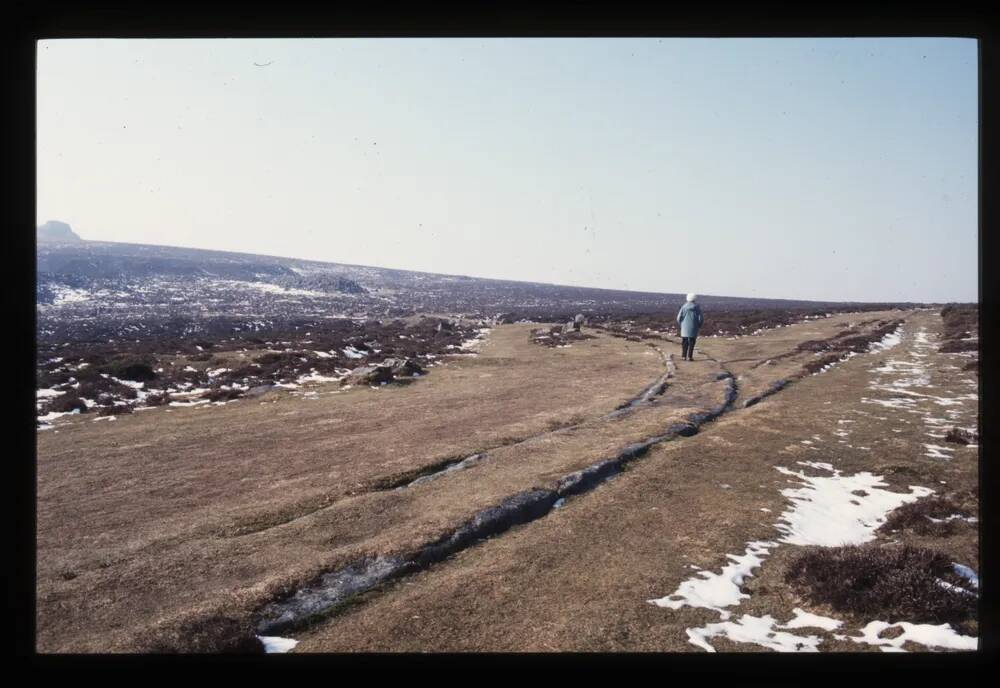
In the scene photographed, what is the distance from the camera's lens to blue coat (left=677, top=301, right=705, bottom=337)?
80.0 feet

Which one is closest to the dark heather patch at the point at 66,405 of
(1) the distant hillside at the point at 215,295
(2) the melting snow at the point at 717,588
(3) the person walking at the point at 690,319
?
(2) the melting snow at the point at 717,588

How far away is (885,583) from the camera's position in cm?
556

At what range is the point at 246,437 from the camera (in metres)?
13.8

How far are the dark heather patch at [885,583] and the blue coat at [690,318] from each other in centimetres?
1886

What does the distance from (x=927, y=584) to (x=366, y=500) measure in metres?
7.36

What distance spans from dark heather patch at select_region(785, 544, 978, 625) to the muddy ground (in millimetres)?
184

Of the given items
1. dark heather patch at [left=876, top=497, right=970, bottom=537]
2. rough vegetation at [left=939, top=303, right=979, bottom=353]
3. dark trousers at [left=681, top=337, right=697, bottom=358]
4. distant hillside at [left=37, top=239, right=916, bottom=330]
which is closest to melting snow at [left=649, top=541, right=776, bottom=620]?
dark heather patch at [left=876, top=497, right=970, bottom=537]

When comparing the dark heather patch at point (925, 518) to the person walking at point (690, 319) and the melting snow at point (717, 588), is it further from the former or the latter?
the person walking at point (690, 319)

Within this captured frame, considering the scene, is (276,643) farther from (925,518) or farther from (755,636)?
(925,518)

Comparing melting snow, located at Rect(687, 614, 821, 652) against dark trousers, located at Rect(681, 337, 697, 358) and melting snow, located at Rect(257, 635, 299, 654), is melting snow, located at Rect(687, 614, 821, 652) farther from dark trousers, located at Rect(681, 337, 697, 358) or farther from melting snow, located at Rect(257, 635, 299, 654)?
dark trousers, located at Rect(681, 337, 697, 358)

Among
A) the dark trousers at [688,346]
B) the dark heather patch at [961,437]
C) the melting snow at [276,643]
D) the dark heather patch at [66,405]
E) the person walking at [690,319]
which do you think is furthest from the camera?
the dark trousers at [688,346]

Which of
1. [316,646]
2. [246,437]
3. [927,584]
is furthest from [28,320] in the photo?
[246,437]

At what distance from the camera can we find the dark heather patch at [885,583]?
5.15 metres

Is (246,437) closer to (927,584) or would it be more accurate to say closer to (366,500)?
(366,500)
